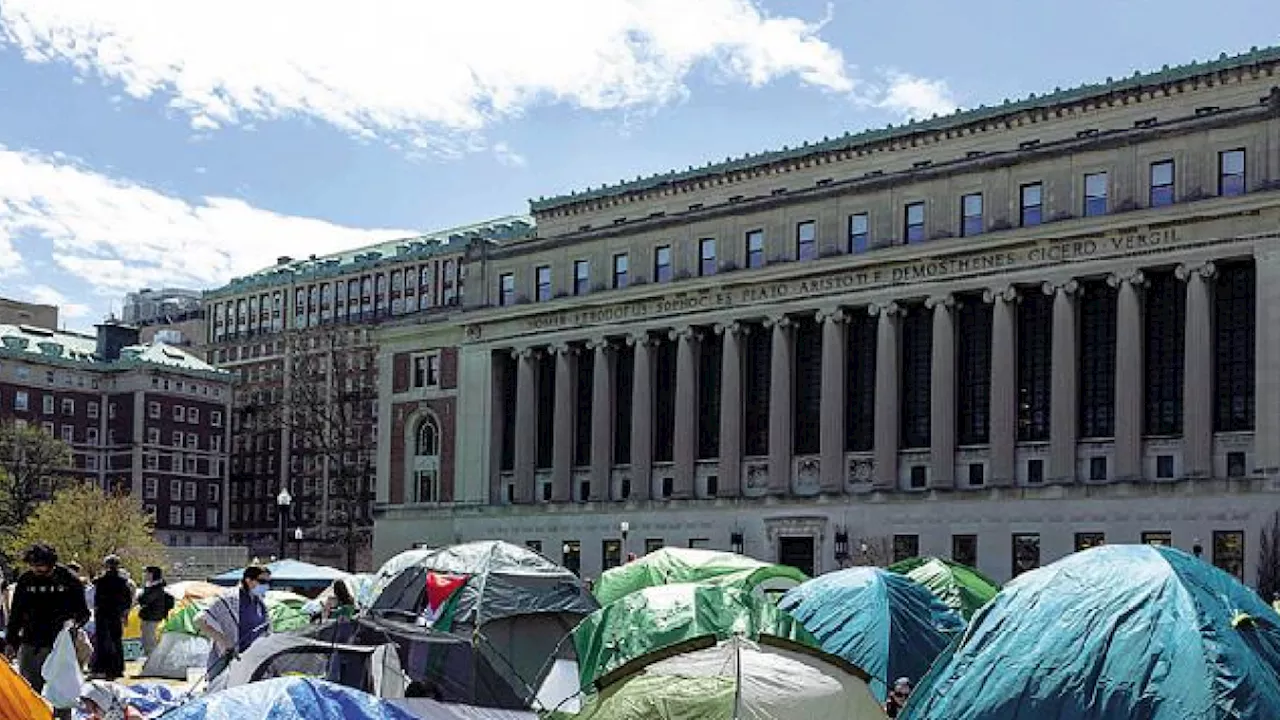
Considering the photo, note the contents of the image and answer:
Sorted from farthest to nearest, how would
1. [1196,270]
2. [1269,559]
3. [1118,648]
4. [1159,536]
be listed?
[1196,270] → [1159,536] → [1269,559] → [1118,648]

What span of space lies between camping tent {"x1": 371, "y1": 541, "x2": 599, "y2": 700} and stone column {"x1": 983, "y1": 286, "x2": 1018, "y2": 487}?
3646cm

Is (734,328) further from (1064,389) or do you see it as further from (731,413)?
(1064,389)

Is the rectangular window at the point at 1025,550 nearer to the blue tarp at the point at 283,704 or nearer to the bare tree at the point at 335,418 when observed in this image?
the blue tarp at the point at 283,704

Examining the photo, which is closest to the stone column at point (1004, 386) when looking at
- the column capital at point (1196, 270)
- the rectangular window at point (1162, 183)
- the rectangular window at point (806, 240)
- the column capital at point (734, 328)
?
the rectangular window at point (1162, 183)

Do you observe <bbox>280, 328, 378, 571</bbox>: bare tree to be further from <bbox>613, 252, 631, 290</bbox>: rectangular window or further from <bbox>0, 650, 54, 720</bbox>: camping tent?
<bbox>0, 650, 54, 720</bbox>: camping tent

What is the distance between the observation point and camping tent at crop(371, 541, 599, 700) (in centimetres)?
2688

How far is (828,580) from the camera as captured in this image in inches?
963

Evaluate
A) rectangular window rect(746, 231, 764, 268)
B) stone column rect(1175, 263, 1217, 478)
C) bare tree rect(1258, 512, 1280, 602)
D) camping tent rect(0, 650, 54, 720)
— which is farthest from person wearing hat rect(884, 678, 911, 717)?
rectangular window rect(746, 231, 764, 268)

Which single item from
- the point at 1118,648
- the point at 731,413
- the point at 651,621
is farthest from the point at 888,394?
the point at 1118,648

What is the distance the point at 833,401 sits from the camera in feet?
221

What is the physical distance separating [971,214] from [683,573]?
36430 millimetres

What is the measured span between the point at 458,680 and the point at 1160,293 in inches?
1871

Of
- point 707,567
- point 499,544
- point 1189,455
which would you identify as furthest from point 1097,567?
point 1189,455

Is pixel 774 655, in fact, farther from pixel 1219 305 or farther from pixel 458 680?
pixel 1219 305
